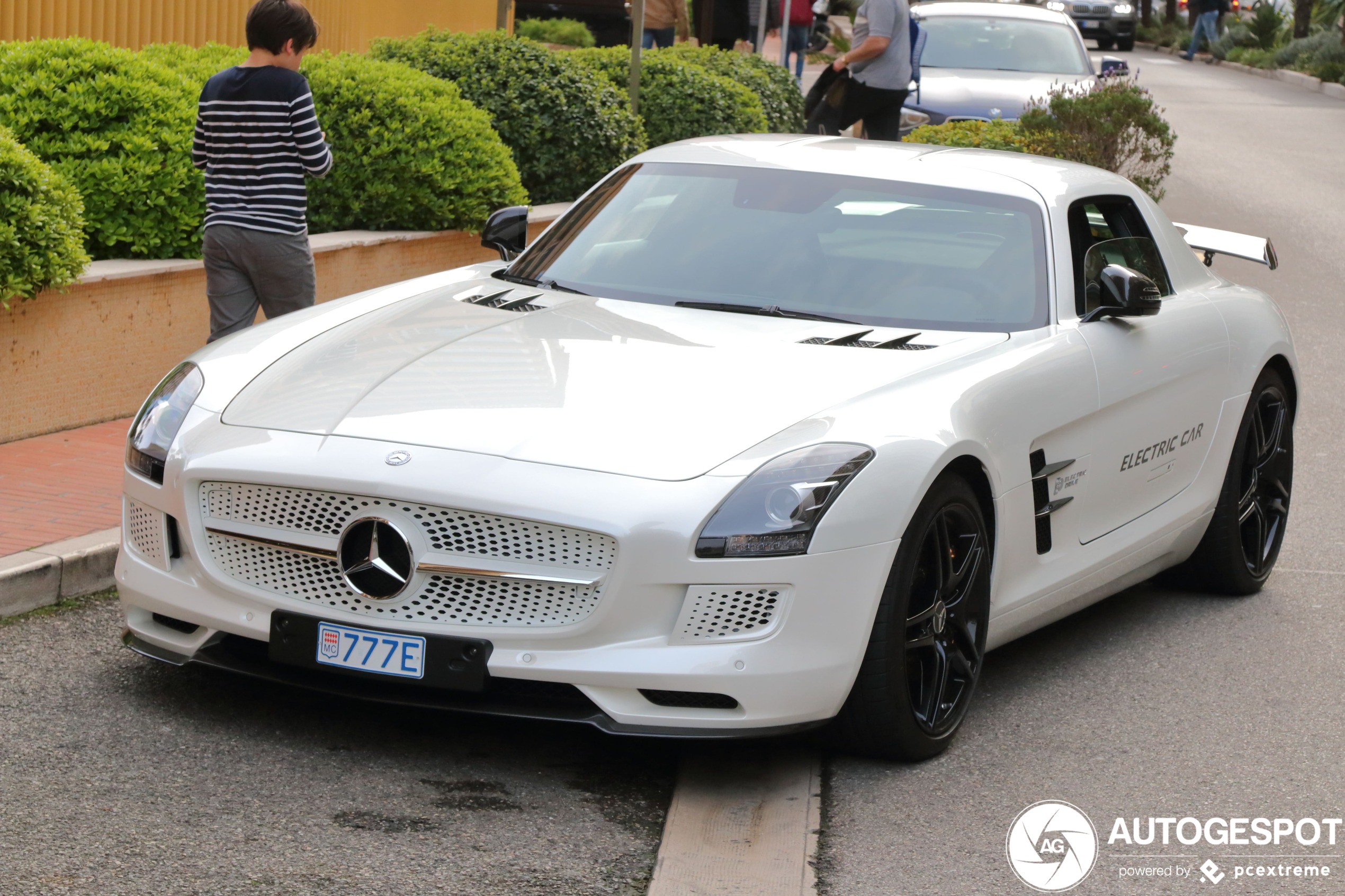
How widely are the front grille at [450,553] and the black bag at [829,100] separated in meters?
9.70

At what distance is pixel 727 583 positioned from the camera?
4.11 metres

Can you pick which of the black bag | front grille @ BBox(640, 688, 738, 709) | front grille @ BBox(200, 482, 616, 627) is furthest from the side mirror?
front grille @ BBox(200, 482, 616, 627)

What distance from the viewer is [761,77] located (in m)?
15.7

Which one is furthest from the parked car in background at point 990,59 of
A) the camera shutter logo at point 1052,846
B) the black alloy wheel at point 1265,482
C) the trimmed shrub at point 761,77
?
the camera shutter logo at point 1052,846

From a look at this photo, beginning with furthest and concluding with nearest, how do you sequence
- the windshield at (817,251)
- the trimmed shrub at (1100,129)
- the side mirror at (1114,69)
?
1. the side mirror at (1114,69)
2. the trimmed shrub at (1100,129)
3. the windshield at (817,251)

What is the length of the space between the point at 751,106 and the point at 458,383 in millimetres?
10419

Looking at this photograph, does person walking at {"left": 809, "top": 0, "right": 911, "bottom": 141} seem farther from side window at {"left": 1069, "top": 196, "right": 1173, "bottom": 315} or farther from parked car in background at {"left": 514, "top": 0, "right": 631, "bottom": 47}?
parked car in background at {"left": 514, "top": 0, "right": 631, "bottom": 47}

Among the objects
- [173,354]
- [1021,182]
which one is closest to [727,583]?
[1021,182]

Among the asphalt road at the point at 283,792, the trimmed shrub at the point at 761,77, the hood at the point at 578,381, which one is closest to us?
the asphalt road at the point at 283,792

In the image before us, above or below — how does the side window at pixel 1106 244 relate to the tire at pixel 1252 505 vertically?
above

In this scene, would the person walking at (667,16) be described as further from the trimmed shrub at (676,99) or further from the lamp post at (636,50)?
the lamp post at (636,50)

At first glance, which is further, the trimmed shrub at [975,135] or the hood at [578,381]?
the trimmed shrub at [975,135]

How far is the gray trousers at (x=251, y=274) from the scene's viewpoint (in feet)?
23.3

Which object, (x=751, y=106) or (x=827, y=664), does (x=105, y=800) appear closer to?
(x=827, y=664)
